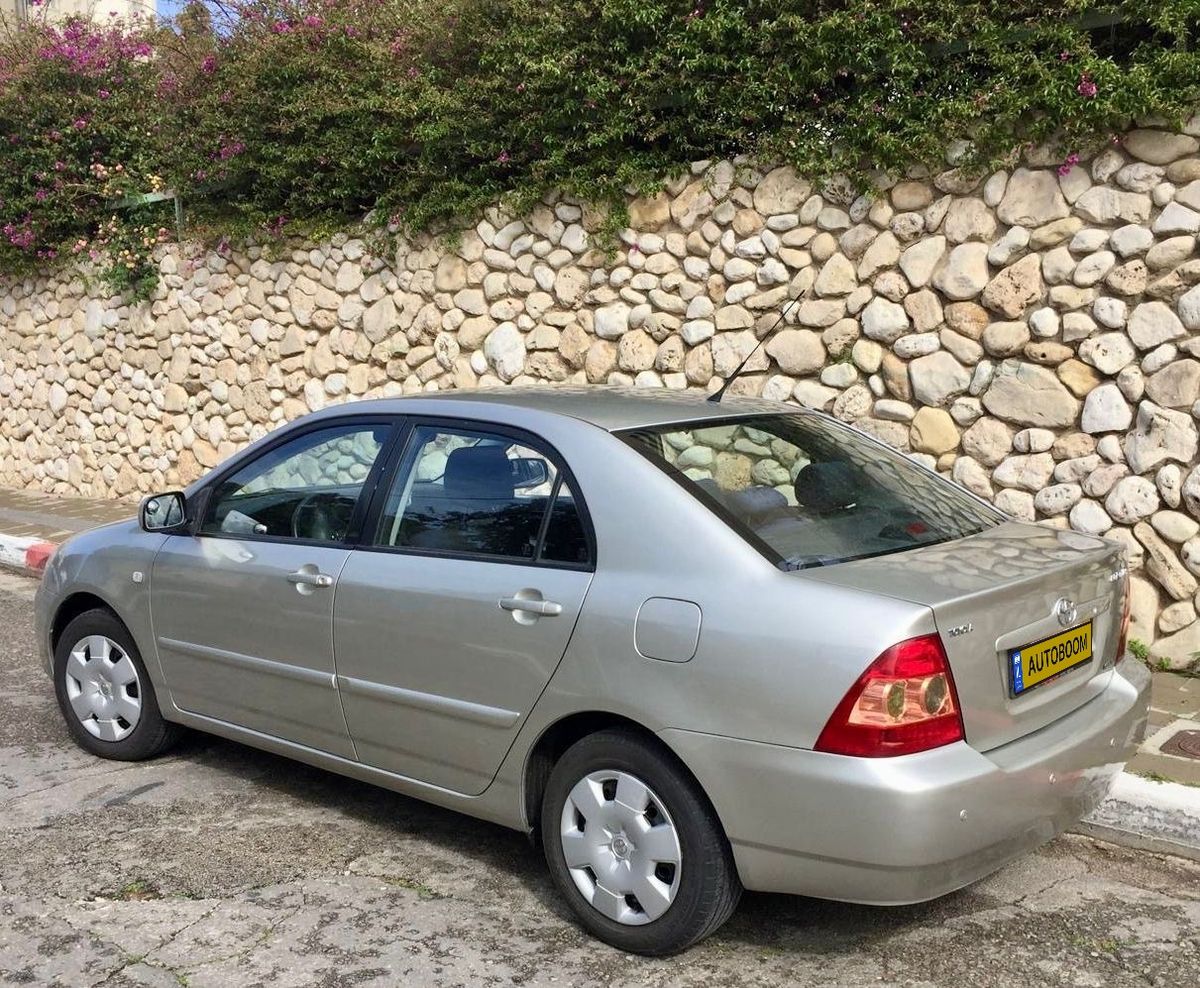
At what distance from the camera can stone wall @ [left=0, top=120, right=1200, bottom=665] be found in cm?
579

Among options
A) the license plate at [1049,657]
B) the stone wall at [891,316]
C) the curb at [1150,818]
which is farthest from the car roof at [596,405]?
the stone wall at [891,316]

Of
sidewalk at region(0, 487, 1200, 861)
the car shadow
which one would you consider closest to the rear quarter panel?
the car shadow

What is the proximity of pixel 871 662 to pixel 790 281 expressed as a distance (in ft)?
14.4

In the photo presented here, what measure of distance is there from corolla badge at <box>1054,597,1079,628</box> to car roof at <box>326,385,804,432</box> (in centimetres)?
118

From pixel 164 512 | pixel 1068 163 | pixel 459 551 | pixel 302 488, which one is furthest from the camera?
pixel 1068 163

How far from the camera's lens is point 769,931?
11.6ft

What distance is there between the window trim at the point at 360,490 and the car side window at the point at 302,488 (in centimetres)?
1

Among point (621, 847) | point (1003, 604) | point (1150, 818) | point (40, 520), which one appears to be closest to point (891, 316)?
point (1150, 818)

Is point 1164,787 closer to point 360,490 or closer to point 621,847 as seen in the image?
point 621,847

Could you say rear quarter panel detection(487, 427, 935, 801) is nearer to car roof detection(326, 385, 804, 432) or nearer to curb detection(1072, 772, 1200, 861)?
car roof detection(326, 385, 804, 432)

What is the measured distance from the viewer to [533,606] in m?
3.50

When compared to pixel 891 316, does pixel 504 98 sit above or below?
above

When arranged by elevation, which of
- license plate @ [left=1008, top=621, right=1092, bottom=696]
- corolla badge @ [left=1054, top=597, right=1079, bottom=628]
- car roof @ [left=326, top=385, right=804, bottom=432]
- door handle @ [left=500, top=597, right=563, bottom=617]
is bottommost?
license plate @ [left=1008, top=621, right=1092, bottom=696]

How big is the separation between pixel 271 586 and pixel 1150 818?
295 cm
